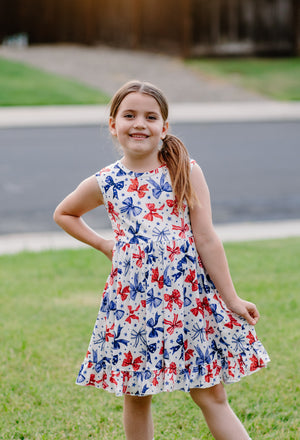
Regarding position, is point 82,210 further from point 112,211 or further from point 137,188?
point 137,188

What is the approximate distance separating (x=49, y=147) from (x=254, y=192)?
4.39 m

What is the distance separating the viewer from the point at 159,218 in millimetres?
2359

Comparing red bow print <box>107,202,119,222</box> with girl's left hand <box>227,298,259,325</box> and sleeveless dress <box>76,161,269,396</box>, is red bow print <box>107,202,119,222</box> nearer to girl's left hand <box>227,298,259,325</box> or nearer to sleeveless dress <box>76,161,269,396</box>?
sleeveless dress <box>76,161,269,396</box>

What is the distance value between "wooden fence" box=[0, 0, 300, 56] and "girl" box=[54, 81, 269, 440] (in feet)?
70.3

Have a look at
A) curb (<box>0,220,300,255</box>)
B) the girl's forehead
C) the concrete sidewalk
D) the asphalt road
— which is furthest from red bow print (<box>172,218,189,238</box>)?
the concrete sidewalk

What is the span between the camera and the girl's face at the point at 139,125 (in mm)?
2371

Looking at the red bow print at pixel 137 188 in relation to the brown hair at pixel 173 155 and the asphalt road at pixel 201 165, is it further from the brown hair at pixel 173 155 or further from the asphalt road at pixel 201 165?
the asphalt road at pixel 201 165

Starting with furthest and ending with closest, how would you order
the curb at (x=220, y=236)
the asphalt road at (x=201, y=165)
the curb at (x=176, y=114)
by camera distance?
the curb at (x=176, y=114), the asphalt road at (x=201, y=165), the curb at (x=220, y=236)

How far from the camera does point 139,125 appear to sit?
235cm

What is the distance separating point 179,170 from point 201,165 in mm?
7786

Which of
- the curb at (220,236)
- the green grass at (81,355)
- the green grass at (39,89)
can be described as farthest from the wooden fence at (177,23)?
the green grass at (81,355)

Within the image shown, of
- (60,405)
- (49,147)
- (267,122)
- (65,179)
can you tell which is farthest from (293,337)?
(267,122)

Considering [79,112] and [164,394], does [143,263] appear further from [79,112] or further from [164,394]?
[79,112]

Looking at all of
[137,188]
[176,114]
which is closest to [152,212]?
[137,188]
